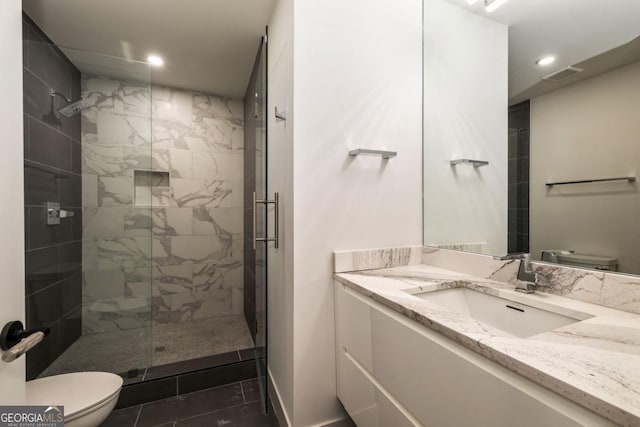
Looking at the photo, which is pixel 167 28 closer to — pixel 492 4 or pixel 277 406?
pixel 492 4

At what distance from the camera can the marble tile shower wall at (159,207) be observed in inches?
78.7

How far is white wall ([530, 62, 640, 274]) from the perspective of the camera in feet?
2.77

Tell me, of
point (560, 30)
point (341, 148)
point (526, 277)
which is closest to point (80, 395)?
point (341, 148)

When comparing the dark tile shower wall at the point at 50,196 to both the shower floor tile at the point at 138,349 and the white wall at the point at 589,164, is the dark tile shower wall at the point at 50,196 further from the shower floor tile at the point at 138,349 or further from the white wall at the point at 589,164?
the white wall at the point at 589,164

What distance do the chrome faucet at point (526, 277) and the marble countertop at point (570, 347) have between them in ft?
0.11

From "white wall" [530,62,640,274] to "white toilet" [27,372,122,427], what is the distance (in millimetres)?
2091

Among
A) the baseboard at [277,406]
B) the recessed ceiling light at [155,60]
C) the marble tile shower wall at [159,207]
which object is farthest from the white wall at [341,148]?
the recessed ceiling light at [155,60]

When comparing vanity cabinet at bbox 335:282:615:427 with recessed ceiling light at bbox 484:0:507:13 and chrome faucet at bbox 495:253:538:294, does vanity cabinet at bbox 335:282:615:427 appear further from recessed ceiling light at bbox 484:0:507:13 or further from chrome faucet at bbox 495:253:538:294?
recessed ceiling light at bbox 484:0:507:13

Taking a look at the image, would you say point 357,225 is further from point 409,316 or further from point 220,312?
point 220,312

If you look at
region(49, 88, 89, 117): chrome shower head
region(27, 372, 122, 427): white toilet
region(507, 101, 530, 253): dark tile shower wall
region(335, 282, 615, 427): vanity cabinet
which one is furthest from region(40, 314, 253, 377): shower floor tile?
region(507, 101, 530, 253): dark tile shower wall

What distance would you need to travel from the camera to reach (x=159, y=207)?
281 cm

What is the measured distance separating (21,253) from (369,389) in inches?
48.2

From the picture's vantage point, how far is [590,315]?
807 mm

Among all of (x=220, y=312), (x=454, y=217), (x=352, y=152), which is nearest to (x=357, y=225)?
(x=352, y=152)
